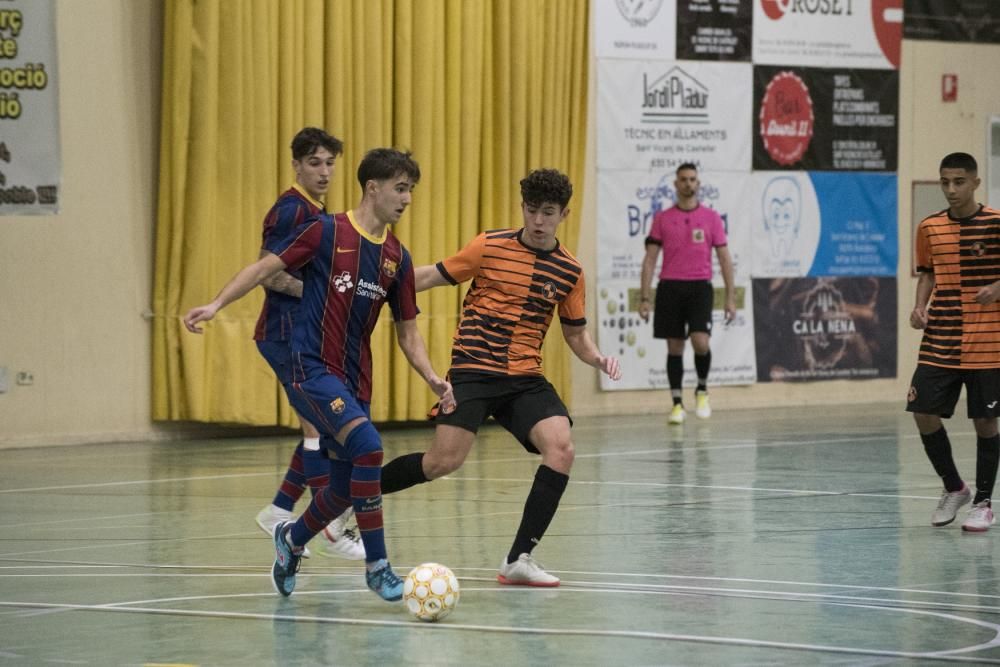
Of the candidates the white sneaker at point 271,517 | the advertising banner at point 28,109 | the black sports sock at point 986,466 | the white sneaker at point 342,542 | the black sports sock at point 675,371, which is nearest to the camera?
the white sneaker at point 342,542

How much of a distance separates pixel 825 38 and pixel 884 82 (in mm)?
933

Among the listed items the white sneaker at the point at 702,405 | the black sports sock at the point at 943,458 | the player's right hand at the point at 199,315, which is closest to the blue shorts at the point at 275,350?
the player's right hand at the point at 199,315

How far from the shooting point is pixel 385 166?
6.33m

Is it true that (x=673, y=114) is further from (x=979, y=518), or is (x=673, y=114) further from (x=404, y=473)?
(x=404, y=473)

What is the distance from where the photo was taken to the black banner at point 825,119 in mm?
17281

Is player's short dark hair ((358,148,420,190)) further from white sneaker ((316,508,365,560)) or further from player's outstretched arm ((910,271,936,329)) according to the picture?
player's outstretched arm ((910,271,936,329))

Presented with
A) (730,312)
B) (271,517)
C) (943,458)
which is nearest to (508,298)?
(271,517)

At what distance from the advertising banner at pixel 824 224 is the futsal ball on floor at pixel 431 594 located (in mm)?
11850

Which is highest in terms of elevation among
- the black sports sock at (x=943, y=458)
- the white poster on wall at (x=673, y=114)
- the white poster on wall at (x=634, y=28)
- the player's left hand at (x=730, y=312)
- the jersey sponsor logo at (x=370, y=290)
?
the white poster on wall at (x=634, y=28)

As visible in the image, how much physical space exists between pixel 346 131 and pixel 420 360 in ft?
26.2

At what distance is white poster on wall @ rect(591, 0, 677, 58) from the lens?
52.8ft

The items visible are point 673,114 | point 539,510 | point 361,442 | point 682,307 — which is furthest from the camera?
point 673,114

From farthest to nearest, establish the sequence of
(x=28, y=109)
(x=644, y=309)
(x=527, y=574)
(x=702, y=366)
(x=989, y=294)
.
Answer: (x=702, y=366) < (x=644, y=309) < (x=28, y=109) < (x=989, y=294) < (x=527, y=574)

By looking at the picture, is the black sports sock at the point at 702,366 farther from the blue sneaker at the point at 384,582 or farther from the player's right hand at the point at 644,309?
the blue sneaker at the point at 384,582
